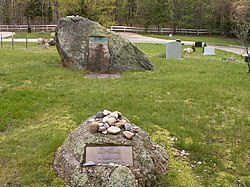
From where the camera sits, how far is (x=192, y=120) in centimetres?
682

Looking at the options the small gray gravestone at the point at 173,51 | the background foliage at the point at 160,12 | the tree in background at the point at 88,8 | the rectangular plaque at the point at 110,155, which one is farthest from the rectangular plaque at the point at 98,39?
the background foliage at the point at 160,12

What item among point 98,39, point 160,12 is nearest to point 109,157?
point 98,39

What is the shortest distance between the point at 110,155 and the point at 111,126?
43cm

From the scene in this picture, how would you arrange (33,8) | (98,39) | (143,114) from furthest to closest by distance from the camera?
1. (33,8)
2. (98,39)
3. (143,114)

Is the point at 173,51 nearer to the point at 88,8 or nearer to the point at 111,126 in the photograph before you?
the point at 111,126

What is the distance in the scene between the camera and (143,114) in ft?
22.8

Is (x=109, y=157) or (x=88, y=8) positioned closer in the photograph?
(x=109, y=157)

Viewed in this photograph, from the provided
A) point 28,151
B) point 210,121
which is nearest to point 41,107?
point 28,151

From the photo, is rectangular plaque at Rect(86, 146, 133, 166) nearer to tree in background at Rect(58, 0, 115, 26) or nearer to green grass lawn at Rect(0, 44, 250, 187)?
green grass lawn at Rect(0, 44, 250, 187)

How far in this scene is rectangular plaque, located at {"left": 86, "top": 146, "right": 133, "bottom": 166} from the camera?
416 cm

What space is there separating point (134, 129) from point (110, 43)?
743cm

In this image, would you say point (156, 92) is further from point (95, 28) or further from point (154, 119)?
point (95, 28)

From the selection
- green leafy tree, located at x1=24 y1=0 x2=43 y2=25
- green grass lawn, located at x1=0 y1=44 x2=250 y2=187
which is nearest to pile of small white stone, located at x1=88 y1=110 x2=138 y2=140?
green grass lawn, located at x1=0 y1=44 x2=250 y2=187

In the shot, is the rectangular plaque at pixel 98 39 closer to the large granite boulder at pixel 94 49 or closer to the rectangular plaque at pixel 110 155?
the large granite boulder at pixel 94 49
